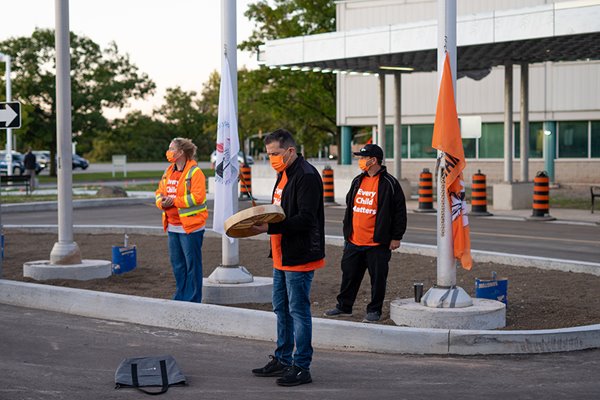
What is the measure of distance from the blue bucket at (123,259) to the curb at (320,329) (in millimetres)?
2092

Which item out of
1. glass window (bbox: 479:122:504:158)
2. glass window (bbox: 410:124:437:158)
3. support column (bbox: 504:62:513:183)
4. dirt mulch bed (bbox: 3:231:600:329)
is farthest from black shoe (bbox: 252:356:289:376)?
glass window (bbox: 410:124:437:158)

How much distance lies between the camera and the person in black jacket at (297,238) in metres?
A: 7.99

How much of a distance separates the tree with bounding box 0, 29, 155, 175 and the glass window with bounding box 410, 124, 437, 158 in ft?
65.7

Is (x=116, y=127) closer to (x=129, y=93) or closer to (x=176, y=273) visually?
(x=129, y=93)

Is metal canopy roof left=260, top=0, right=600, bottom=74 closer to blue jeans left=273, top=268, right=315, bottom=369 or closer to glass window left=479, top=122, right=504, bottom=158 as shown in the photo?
glass window left=479, top=122, right=504, bottom=158

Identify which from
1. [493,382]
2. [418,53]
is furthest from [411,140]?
[493,382]

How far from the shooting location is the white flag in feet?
38.2

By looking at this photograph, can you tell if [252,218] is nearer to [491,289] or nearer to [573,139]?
[491,289]

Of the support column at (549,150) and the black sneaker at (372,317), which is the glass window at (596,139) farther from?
the black sneaker at (372,317)

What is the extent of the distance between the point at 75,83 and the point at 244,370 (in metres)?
53.7

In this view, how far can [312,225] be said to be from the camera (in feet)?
26.3

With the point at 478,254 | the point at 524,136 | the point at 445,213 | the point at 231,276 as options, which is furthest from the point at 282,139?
the point at 524,136

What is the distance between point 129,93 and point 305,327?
55.8m

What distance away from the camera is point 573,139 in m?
44.8
